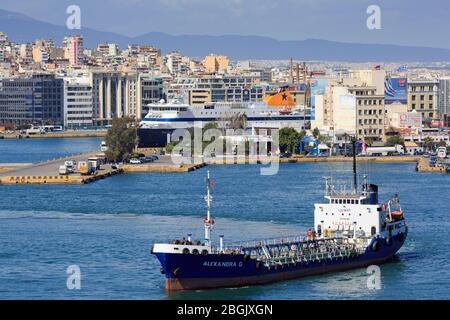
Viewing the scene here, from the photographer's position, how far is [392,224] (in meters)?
17.5

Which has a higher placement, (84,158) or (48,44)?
(48,44)

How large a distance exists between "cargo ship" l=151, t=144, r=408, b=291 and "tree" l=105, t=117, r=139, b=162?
1977cm

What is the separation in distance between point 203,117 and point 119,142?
15.1 m

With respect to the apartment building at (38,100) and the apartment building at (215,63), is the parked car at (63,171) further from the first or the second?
the apartment building at (215,63)

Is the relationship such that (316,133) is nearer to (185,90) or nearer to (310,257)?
(185,90)

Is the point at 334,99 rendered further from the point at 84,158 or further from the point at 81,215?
the point at 81,215

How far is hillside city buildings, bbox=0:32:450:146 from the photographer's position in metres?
45.9

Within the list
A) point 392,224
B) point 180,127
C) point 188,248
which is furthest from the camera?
point 180,127

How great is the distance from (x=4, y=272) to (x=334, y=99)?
31.6m

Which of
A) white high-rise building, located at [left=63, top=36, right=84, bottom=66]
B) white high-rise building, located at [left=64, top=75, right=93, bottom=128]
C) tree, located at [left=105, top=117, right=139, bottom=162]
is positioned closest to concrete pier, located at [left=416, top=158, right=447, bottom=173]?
tree, located at [left=105, top=117, right=139, bottom=162]

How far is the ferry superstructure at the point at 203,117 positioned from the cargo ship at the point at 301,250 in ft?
94.1

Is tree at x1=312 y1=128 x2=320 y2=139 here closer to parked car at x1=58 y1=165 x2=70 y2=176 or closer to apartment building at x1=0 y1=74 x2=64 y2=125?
parked car at x1=58 y1=165 x2=70 y2=176

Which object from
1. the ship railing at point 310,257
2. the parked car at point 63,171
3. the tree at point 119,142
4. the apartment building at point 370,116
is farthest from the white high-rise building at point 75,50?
the ship railing at point 310,257
